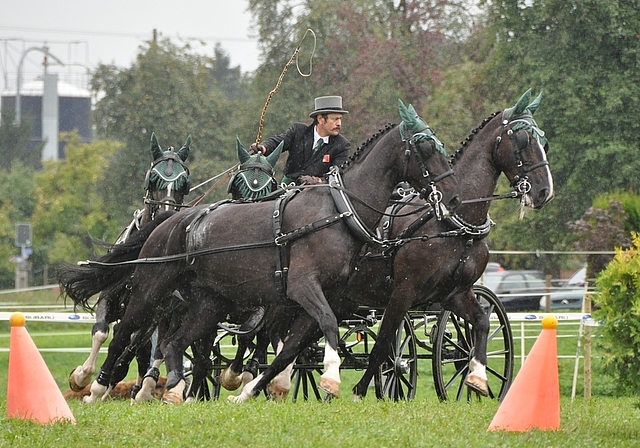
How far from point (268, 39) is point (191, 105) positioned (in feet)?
13.1

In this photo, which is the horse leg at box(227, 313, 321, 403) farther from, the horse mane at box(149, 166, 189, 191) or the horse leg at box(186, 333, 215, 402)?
the horse mane at box(149, 166, 189, 191)

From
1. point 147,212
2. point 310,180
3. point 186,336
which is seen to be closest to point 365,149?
point 310,180

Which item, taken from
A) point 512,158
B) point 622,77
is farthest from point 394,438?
point 622,77

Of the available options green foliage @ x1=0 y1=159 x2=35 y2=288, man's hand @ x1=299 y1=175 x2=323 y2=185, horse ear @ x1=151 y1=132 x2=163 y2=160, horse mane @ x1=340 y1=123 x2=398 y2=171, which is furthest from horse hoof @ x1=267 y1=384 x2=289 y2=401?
green foliage @ x1=0 y1=159 x2=35 y2=288

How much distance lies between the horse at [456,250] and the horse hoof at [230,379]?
3.37ft

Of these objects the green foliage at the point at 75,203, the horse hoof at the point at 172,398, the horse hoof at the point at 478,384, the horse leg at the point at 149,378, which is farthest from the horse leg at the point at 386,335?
the green foliage at the point at 75,203

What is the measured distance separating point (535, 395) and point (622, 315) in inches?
33.9

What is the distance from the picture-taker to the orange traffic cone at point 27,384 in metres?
Answer: 7.55

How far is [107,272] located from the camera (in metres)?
10.8

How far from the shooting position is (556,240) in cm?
2875

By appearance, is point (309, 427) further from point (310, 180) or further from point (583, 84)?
point (583, 84)

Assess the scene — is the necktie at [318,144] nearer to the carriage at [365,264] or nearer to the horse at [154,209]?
the horse at [154,209]

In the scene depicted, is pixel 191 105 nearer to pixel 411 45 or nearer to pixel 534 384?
pixel 411 45

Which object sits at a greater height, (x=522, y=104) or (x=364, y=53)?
(x=364, y=53)
